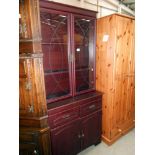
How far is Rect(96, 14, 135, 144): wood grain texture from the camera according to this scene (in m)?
2.09

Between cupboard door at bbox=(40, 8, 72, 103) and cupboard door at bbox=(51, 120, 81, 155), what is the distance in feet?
1.34

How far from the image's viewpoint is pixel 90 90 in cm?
229

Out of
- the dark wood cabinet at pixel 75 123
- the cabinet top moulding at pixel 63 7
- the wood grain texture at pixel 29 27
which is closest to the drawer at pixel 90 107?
the dark wood cabinet at pixel 75 123

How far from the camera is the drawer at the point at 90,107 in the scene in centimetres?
196

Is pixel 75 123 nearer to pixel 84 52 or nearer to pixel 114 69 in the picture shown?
pixel 114 69

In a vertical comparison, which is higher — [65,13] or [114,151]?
[65,13]

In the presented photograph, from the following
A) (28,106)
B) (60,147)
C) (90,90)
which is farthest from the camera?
(90,90)

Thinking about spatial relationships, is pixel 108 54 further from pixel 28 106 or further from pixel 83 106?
pixel 28 106

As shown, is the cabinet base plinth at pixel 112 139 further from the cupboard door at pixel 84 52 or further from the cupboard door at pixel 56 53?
the cupboard door at pixel 56 53

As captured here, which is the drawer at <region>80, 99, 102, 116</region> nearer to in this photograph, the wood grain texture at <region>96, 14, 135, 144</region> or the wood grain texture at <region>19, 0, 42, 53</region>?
the wood grain texture at <region>96, 14, 135, 144</region>

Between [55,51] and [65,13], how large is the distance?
515 millimetres

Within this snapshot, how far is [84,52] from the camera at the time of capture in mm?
2234
